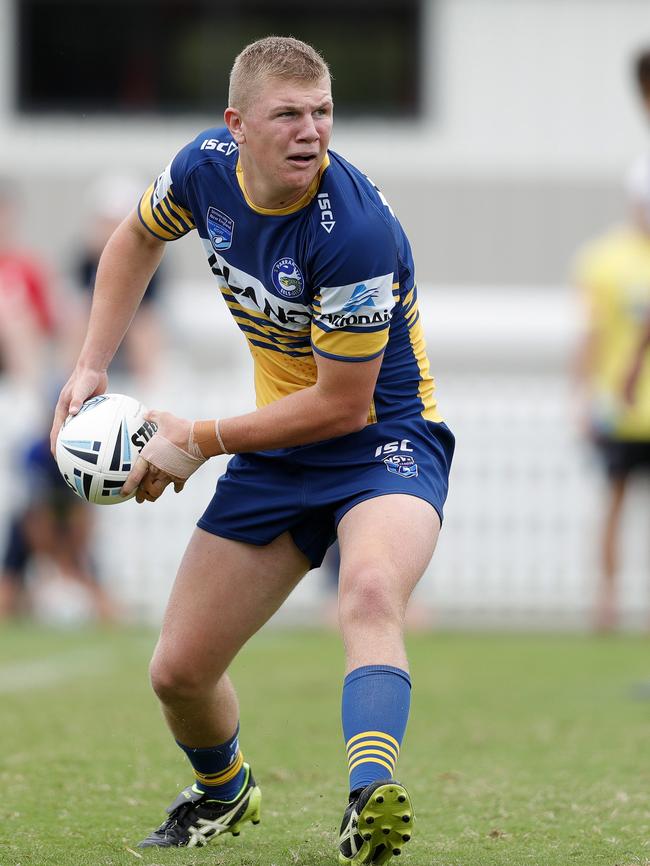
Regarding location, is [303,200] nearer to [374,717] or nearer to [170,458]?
[170,458]

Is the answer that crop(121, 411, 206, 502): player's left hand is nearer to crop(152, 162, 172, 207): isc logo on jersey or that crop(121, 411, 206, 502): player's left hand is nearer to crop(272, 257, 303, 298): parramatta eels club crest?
crop(272, 257, 303, 298): parramatta eels club crest

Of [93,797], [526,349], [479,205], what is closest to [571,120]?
[479,205]

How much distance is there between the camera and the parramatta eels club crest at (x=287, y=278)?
4.61 metres

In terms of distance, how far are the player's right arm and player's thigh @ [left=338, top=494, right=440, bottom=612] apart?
101 centimetres

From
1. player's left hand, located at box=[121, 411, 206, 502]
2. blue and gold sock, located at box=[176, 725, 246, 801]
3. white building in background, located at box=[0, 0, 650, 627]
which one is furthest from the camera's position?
white building in background, located at box=[0, 0, 650, 627]

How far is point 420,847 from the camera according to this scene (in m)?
4.81

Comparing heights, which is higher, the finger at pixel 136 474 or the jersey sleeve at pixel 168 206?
the jersey sleeve at pixel 168 206

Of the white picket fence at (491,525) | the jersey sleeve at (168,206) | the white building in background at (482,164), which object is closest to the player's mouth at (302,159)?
the jersey sleeve at (168,206)

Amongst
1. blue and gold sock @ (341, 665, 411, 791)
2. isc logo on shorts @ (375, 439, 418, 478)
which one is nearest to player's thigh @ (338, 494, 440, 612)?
isc logo on shorts @ (375, 439, 418, 478)

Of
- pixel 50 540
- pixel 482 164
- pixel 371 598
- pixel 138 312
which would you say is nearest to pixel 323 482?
pixel 371 598

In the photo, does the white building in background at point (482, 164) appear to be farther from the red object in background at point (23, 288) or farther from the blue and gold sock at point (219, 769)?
the blue and gold sock at point (219, 769)

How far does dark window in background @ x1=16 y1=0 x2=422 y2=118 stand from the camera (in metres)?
15.8

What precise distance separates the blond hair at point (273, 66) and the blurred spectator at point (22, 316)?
813 cm

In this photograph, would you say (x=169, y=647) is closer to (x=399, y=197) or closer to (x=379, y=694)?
(x=379, y=694)
